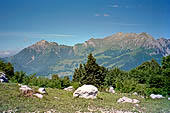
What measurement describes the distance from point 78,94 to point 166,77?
2210cm

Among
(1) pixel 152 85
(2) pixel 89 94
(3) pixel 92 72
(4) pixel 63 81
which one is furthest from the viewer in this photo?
(4) pixel 63 81

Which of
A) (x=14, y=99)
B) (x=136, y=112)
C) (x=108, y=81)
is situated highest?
(x=14, y=99)

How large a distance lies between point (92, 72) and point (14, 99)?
34.5 m

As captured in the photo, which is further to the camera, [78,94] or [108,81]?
[108,81]

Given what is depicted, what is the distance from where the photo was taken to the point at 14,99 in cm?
2100

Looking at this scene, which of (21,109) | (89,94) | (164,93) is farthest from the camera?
(164,93)

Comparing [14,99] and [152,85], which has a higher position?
[14,99]

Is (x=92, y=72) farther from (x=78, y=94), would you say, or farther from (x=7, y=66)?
(x=7, y=66)

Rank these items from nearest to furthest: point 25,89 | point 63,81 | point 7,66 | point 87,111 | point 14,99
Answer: point 87,111
point 14,99
point 25,89
point 63,81
point 7,66

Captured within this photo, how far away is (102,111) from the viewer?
19.8 meters

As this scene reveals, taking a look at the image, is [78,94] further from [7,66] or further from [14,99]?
[7,66]

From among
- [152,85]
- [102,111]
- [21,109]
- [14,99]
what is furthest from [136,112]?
[152,85]

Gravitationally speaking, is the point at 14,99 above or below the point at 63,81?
above

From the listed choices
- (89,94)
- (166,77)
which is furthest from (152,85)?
(89,94)
